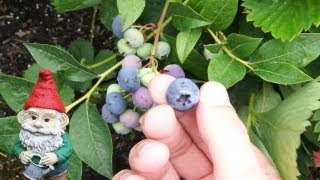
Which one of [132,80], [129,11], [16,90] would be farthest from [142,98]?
[16,90]

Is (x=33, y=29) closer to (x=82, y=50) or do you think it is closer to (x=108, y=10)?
(x=82, y=50)

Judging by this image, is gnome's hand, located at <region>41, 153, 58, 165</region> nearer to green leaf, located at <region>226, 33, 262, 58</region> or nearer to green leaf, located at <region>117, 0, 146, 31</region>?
green leaf, located at <region>117, 0, 146, 31</region>

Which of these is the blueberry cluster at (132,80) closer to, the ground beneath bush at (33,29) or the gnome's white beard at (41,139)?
the gnome's white beard at (41,139)

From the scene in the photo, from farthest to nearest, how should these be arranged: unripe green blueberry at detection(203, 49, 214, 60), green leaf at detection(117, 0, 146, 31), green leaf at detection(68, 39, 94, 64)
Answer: green leaf at detection(68, 39, 94, 64), unripe green blueberry at detection(203, 49, 214, 60), green leaf at detection(117, 0, 146, 31)

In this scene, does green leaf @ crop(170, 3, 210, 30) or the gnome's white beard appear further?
green leaf @ crop(170, 3, 210, 30)

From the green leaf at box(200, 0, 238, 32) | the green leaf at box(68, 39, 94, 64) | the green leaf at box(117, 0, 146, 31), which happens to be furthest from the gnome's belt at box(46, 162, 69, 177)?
the green leaf at box(68, 39, 94, 64)

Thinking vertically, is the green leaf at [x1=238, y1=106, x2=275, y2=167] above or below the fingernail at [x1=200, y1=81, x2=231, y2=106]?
below
